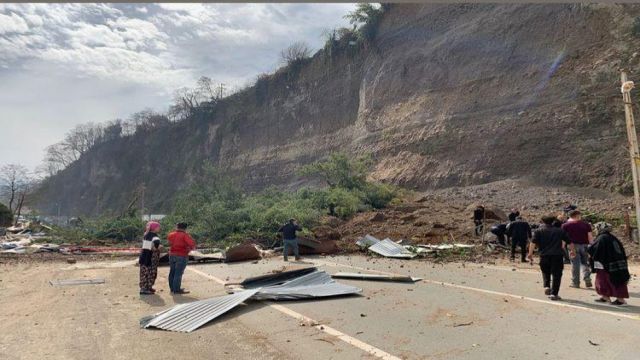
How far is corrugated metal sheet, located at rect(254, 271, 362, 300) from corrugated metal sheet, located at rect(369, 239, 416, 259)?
6031mm

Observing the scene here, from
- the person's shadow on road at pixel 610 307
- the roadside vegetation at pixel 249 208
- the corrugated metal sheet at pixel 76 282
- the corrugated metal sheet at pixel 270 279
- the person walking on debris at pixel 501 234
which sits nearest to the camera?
the person's shadow on road at pixel 610 307

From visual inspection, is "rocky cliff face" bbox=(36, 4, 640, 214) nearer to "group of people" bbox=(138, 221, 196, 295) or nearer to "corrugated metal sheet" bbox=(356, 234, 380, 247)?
"corrugated metal sheet" bbox=(356, 234, 380, 247)

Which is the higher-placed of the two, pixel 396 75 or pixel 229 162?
pixel 396 75

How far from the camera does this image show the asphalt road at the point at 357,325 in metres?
5.81

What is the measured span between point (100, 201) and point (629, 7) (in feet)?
279

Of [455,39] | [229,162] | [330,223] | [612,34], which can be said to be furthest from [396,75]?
[229,162]

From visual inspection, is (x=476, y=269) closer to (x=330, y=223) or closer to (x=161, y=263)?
(x=161, y=263)

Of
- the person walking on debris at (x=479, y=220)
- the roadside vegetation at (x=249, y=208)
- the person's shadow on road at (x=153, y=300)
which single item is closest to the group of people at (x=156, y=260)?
the person's shadow on road at (x=153, y=300)

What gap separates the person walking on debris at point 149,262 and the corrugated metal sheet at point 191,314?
253 centimetres

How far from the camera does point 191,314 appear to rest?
24.9ft

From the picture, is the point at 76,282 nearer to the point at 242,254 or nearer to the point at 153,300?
the point at 153,300

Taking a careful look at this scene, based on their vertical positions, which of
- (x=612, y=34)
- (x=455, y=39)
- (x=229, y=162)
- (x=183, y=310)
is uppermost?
(x=455, y=39)

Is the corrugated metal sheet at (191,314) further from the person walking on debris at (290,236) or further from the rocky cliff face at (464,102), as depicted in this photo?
the rocky cliff face at (464,102)

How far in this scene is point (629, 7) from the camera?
30312 mm
